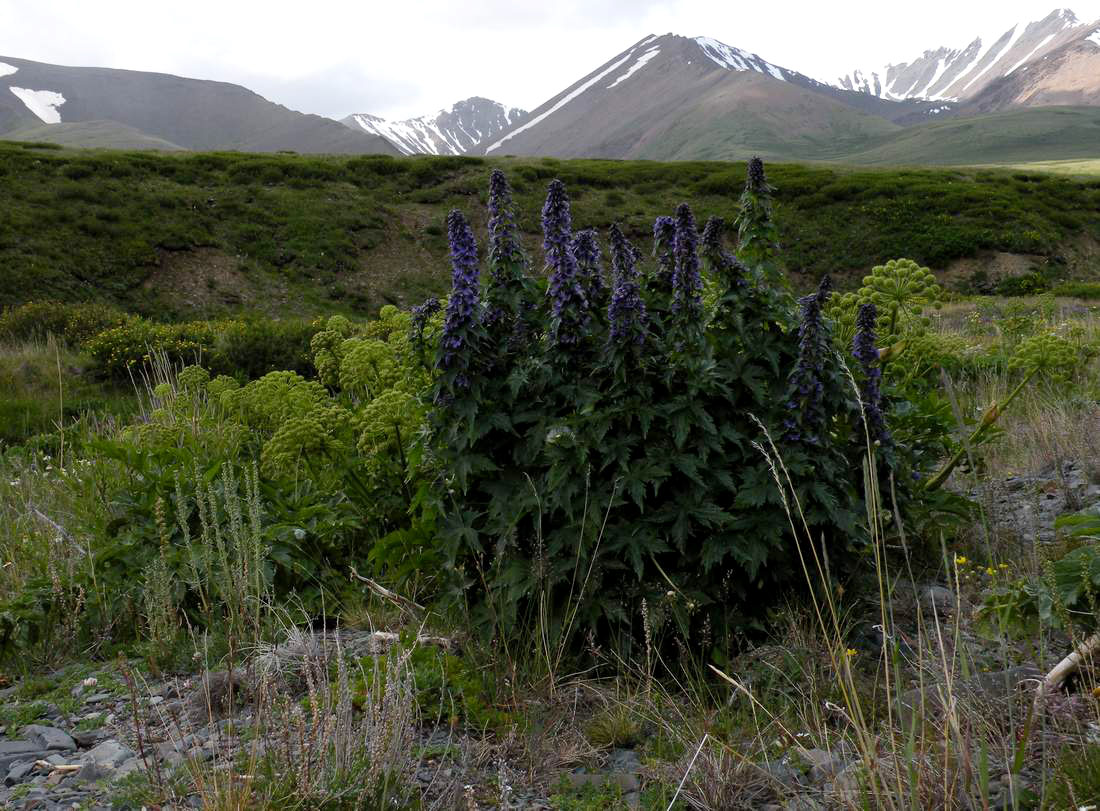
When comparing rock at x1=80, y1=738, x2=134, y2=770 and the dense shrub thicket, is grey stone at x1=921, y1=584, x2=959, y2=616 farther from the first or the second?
rock at x1=80, y1=738, x2=134, y2=770

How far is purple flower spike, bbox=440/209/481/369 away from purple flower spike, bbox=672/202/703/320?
103 cm

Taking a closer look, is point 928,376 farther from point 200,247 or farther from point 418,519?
point 200,247

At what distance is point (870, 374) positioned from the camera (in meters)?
4.15

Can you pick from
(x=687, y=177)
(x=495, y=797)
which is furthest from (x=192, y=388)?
(x=687, y=177)

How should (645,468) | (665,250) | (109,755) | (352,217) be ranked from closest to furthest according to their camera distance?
1. (109,755)
2. (645,468)
3. (665,250)
4. (352,217)

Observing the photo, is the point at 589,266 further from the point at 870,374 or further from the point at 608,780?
the point at 608,780

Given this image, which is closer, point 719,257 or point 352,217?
point 719,257

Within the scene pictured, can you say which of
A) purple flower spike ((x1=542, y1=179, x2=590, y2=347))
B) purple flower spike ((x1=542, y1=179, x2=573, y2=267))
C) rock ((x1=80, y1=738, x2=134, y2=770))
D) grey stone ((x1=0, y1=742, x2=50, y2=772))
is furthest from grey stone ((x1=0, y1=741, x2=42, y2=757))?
purple flower spike ((x1=542, y1=179, x2=573, y2=267))

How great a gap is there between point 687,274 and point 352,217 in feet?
131

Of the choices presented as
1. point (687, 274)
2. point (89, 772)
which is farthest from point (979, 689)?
point (89, 772)

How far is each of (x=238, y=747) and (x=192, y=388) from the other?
6277 millimetres

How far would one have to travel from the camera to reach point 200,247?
3509 centimetres

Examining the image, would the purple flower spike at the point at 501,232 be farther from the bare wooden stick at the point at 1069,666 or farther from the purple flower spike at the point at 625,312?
the bare wooden stick at the point at 1069,666

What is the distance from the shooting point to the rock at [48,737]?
10.5 feet
